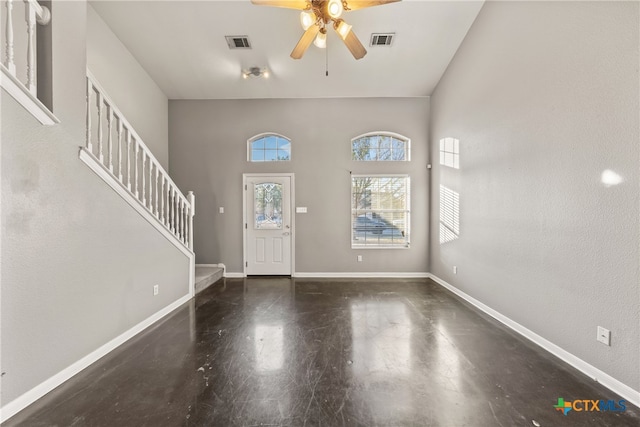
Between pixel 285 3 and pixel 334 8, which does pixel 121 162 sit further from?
pixel 334 8

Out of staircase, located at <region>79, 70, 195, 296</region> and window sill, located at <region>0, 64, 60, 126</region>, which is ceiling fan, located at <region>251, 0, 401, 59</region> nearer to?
staircase, located at <region>79, 70, 195, 296</region>

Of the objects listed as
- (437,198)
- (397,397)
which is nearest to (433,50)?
(437,198)

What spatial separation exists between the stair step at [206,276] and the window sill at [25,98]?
2.93 m

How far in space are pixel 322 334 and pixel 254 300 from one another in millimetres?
1488

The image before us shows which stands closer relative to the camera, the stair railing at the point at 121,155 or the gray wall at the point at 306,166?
the stair railing at the point at 121,155

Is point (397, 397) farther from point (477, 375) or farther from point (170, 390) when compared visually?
point (170, 390)

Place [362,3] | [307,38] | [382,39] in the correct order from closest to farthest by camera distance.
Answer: [362,3], [307,38], [382,39]

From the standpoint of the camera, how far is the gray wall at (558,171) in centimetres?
189

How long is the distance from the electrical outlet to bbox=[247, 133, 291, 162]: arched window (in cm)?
478

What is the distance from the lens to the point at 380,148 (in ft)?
17.5

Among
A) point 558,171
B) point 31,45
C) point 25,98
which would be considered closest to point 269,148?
point 31,45

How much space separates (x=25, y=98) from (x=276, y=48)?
3.33 m

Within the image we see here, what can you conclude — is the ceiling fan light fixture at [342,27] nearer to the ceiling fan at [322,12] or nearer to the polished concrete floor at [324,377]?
the ceiling fan at [322,12]

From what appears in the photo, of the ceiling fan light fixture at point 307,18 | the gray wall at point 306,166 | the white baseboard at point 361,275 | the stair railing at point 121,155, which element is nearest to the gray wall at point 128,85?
the gray wall at point 306,166
